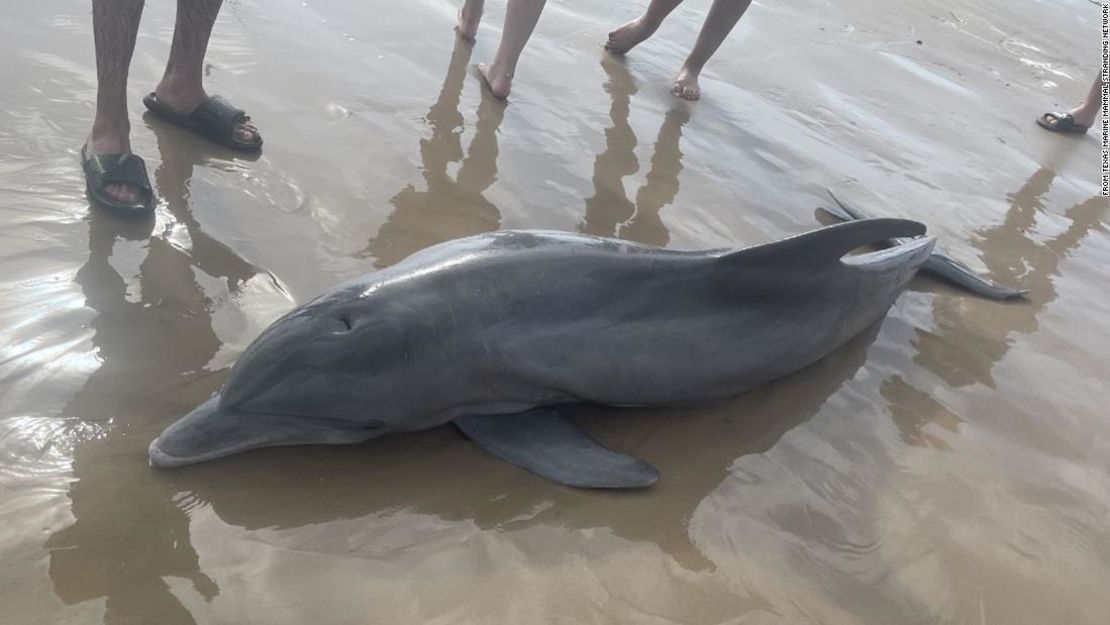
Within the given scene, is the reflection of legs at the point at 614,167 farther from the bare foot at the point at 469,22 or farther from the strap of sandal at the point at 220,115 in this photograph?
the strap of sandal at the point at 220,115

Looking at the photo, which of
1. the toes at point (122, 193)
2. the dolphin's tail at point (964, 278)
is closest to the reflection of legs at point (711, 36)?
the dolphin's tail at point (964, 278)

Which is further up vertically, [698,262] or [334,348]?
[698,262]

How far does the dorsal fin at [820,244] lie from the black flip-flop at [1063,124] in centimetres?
570

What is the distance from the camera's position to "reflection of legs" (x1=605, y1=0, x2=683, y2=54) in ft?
24.6

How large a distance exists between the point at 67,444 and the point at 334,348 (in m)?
0.89

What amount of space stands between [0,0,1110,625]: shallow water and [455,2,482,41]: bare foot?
167mm

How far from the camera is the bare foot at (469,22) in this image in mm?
7148

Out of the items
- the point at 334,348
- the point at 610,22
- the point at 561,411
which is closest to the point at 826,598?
the point at 561,411

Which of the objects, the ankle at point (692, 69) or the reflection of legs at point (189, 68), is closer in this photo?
the reflection of legs at point (189, 68)

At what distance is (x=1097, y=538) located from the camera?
346 cm

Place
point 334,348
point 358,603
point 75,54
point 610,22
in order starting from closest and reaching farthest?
point 358,603, point 334,348, point 75,54, point 610,22

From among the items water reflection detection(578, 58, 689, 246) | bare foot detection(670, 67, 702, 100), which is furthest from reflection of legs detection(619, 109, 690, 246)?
bare foot detection(670, 67, 702, 100)

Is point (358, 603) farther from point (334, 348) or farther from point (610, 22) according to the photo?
point (610, 22)

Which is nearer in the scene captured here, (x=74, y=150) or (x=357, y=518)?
(x=357, y=518)
